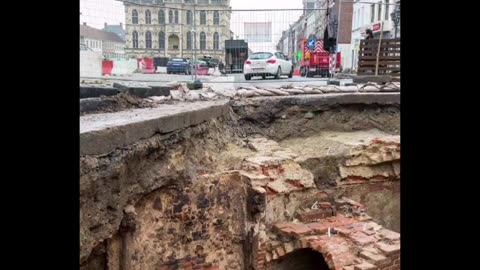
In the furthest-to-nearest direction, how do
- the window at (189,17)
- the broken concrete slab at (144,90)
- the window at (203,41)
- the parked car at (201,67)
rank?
the window at (203,41) < the parked car at (201,67) < the window at (189,17) < the broken concrete slab at (144,90)

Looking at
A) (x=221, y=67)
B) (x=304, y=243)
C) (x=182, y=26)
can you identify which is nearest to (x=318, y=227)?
(x=304, y=243)

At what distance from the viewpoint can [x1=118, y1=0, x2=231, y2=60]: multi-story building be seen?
1421 centimetres

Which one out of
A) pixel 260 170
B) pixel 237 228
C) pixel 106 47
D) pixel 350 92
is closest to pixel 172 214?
pixel 237 228

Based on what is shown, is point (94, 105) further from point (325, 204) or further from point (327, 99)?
point (327, 99)

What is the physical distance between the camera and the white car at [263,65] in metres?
18.3

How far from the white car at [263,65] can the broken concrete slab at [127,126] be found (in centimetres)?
1263

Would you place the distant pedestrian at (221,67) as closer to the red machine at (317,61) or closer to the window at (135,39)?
the red machine at (317,61)

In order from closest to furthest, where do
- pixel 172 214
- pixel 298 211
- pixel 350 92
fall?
pixel 172 214 < pixel 298 211 < pixel 350 92

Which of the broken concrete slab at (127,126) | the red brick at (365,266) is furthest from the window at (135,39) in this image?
the red brick at (365,266)
